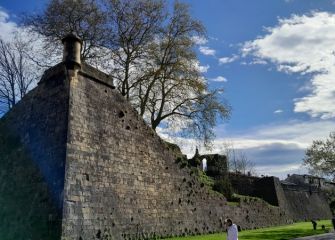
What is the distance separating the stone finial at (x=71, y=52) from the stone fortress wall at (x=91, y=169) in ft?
0.26

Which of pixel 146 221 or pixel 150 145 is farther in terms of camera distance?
pixel 150 145

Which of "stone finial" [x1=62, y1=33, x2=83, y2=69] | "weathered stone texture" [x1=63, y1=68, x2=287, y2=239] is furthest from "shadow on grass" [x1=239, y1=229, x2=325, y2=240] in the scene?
"stone finial" [x1=62, y1=33, x2=83, y2=69]

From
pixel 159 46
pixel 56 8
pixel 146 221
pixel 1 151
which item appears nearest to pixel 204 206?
pixel 146 221

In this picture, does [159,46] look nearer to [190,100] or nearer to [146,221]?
[190,100]

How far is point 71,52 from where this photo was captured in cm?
1430

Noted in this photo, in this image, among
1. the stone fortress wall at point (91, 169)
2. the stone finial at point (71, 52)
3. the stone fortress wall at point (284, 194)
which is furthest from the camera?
the stone fortress wall at point (284, 194)

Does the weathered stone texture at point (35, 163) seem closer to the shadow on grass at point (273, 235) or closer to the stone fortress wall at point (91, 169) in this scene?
the stone fortress wall at point (91, 169)

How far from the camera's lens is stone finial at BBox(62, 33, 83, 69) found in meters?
14.1

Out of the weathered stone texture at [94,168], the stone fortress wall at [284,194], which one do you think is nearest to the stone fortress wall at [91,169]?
the weathered stone texture at [94,168]

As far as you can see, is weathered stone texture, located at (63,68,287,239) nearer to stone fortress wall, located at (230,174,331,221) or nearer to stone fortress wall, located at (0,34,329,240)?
stone fortress wall, located at (0,34,329,240)

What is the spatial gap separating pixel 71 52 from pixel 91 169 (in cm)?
473

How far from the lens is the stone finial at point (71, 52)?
1414cm

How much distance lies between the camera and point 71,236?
11.4 meters

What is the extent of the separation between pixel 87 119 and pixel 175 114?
14914mm
